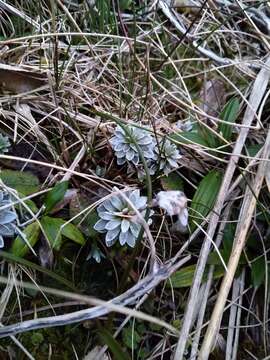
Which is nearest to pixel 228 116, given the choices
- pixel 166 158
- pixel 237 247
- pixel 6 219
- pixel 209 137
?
pixel 209 137

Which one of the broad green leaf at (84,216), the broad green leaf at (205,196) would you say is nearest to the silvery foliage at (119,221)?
the broad green leaf at (84,216)

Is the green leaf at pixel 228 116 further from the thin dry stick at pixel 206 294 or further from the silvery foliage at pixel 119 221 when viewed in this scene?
the silvery foliage at pixel 119 221

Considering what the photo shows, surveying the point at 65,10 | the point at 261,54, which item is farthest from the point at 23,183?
the point at 261,54

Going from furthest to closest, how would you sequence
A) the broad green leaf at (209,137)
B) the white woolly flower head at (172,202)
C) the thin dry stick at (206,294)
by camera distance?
the broad green leaf at (209,137) < the thin dry stick at (206,294) < the white woolly flower head at (172,202)

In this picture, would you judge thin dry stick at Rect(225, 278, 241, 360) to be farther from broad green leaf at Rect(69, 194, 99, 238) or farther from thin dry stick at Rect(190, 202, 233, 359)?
broad green leaf at Rect(69, 194, 99, 238)

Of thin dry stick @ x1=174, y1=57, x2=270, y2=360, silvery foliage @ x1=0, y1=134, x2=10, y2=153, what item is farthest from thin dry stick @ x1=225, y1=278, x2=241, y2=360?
silvery foliage @ x1=0, y1=134, x2=10, y2=153

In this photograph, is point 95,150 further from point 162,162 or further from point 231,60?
point 231,60
